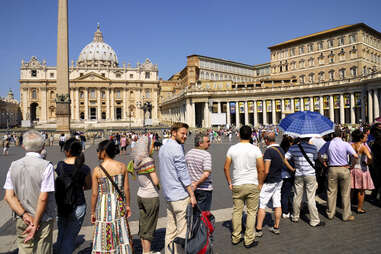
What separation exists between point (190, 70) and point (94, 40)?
6202cm

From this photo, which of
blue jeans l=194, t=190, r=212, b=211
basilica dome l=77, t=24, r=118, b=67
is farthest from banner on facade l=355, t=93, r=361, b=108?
basilica dome l=77, t=24, r=118, b=67

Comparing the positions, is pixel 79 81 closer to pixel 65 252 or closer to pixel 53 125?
pixel 53 125

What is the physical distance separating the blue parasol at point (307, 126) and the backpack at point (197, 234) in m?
3.13

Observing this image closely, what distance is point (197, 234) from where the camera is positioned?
354 cm

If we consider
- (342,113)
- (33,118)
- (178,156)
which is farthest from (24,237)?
(33,118)

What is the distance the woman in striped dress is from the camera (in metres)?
3.64

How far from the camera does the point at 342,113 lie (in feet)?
161

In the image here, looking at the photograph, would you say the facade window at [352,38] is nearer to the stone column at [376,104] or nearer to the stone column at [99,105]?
the stone column at [376,104]

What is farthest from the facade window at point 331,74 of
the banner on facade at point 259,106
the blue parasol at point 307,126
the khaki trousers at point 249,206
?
the khaki trousers at point 249,206

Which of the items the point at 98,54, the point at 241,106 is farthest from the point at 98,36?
the point at 241,106

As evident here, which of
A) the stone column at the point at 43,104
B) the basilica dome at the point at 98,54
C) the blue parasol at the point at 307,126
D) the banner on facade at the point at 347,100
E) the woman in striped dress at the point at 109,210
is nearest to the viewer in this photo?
the woman in striped dress at the point at 109,210

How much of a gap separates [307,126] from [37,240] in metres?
5.22

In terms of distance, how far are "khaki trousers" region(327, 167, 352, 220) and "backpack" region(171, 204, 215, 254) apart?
3430 mm

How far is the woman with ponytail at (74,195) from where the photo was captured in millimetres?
3781
